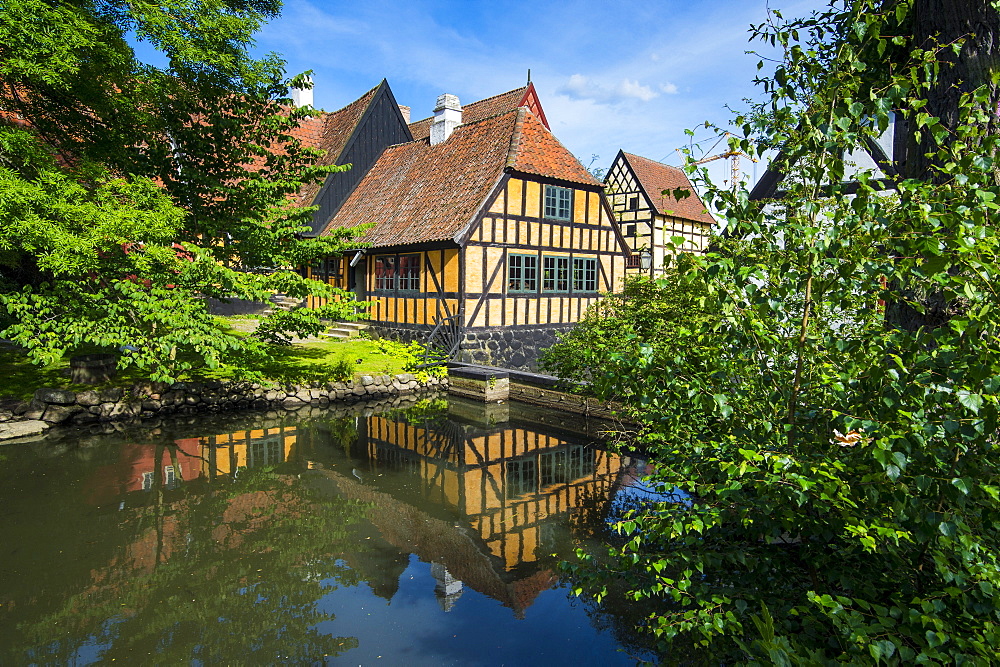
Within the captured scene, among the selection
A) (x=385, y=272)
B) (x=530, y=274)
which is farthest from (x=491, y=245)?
(x=385, y=272)

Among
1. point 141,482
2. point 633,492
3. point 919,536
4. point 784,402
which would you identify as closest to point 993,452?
point 919,536

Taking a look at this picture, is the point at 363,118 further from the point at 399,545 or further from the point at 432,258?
the point at 399,545

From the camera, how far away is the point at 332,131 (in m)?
24.5

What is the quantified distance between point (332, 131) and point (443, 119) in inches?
243

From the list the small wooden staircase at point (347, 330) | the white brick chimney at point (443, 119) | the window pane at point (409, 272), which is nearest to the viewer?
the window pane at point (409, 272)

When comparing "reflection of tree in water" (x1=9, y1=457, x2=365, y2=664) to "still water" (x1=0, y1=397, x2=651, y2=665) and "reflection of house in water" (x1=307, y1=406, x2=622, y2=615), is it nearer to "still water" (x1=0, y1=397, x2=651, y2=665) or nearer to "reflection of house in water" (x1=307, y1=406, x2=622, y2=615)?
"still water" (x1=0, y1=397, x2=651, y2=665)

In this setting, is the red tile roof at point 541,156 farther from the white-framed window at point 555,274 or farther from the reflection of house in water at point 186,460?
the reflection of house in water at point 186,460

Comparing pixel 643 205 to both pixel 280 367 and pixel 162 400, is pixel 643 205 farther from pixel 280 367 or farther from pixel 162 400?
pixel 162 400

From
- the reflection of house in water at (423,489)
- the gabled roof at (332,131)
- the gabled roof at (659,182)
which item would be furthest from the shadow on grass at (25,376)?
the gabled roof at (659,182)

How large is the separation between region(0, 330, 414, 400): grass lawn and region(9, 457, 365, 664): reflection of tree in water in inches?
189

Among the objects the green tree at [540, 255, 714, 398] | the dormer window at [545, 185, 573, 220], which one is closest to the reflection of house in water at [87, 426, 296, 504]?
the green tree at [540, 255, 714, 398]

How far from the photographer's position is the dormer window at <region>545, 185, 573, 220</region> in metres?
18.0

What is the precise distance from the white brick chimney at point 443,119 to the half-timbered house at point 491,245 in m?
0.12

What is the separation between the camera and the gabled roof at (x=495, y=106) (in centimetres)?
2642
